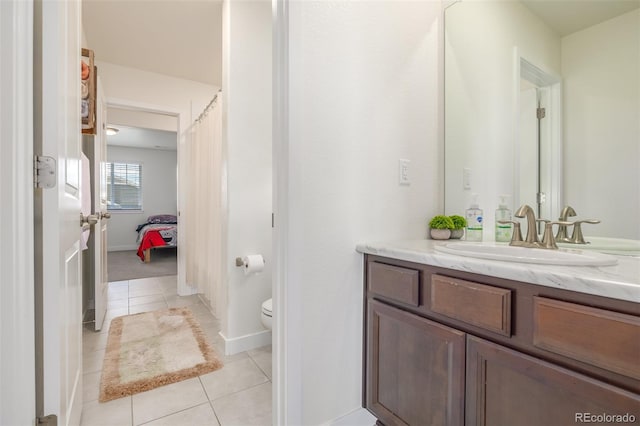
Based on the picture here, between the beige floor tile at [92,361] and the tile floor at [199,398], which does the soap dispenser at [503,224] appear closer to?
the tile floor at [199,398]

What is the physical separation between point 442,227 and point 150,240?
207 inches

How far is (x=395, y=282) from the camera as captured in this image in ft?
3.79

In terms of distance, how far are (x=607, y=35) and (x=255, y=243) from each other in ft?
Result: 6.85

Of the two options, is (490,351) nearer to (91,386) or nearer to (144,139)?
(91,386)

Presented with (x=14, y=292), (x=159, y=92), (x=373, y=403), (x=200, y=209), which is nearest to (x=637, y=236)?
(x=373, y=403)

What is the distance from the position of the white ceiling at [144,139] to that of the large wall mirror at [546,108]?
17.1 feet

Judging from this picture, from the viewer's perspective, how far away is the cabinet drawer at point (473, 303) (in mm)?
841

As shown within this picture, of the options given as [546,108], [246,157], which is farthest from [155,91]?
[546,108]

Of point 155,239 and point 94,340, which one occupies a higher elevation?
point 155,239

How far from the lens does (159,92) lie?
334 cm

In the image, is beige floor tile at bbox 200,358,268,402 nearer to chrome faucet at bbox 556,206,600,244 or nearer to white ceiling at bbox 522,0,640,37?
chrome faucet at bbox 556,206,600,244

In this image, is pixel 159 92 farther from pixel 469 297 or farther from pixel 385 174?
pixel 469 297

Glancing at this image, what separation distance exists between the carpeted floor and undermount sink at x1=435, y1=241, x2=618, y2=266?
175 inches

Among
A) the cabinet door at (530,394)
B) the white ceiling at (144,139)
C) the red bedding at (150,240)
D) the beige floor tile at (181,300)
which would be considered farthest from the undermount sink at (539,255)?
the white ceiling at (144,139)
